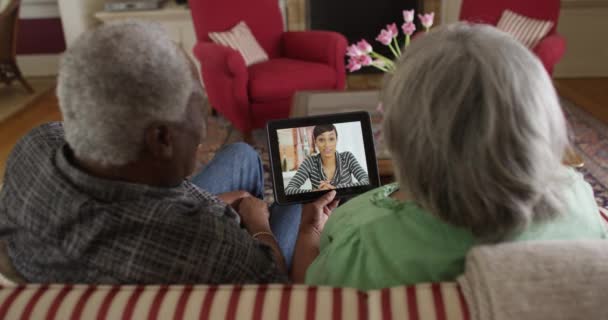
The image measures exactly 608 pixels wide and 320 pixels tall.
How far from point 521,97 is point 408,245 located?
250mm

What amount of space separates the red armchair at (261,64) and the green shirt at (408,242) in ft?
6.60

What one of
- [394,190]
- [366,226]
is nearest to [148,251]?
[366,226]

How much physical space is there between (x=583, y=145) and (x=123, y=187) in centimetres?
272

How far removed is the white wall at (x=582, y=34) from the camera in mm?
3883

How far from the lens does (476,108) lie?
21.2 inches

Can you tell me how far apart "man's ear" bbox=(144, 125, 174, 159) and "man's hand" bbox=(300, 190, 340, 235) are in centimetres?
41

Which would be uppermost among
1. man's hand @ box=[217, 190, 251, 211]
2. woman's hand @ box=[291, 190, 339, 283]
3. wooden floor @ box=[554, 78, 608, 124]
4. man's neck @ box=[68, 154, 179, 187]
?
man's neck @ box=[68, 154, 179, 187]

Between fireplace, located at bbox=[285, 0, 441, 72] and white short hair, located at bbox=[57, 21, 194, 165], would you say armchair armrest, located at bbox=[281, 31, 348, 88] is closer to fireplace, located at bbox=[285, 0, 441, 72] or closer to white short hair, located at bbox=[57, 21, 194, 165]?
fireplace, located at bbox=[285, 0, 441, 72]

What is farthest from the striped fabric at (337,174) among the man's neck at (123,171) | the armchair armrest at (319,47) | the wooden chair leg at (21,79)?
the wooden chair leg at (21,79)

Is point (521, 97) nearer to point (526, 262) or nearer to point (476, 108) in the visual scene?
point (476, 108)

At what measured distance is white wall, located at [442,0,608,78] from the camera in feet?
12.7

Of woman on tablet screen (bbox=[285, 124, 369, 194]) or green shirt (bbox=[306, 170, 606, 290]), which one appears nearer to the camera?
green shirt (bbox=[306, 170, 606, 290])

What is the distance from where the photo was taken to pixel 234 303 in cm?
57

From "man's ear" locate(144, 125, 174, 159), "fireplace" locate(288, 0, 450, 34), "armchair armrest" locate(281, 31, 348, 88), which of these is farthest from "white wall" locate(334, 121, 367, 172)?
"fireplace" locate(288, 0, 450, 34)
